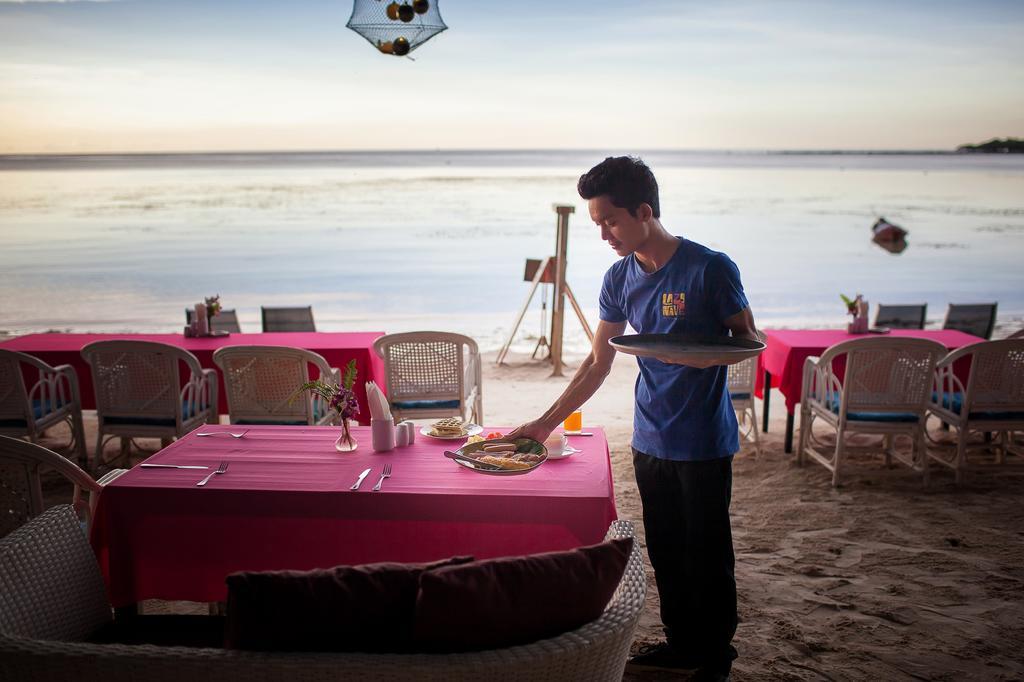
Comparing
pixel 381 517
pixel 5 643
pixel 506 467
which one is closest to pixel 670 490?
pixel 506 467

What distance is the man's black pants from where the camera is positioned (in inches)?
90.4

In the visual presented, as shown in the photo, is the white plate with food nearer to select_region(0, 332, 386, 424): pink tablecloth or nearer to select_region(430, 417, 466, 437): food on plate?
select_region(430, 417, 466, 437): food on plate

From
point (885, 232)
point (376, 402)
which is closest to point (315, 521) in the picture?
point (376, 402)

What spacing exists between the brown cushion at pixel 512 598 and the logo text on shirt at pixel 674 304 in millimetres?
917

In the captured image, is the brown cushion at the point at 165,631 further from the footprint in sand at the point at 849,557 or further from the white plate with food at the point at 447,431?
the footprint in sand at the point at 849,557

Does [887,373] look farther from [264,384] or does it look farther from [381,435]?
[264,384]

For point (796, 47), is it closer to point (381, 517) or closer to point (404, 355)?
point (404, 355)

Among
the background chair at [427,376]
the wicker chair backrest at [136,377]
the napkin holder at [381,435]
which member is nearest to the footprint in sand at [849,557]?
the napkin holder at [381,435]

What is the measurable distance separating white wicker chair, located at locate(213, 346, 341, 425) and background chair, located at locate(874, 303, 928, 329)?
13.5ft

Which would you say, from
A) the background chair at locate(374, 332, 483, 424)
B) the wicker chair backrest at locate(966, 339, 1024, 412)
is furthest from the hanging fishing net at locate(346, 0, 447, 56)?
the wicker chair backrest at locate(966, 339, 1024, 412)

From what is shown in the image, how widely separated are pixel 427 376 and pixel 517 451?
2115 mm

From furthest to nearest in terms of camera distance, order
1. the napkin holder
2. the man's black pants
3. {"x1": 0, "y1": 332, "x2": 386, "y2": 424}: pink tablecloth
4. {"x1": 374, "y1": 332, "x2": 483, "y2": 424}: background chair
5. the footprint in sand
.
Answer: {"x1": 0, "y1": 332, "x2": 386, "y2": 424}: pink tablecloth, {"x1": 374, "y1": 332, "x2": 483, "y2": 424}: background chair, the footprint in sand, the napkin holder, the man's black pants

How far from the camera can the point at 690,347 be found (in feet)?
6.95

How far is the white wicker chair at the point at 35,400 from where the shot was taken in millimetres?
4215
